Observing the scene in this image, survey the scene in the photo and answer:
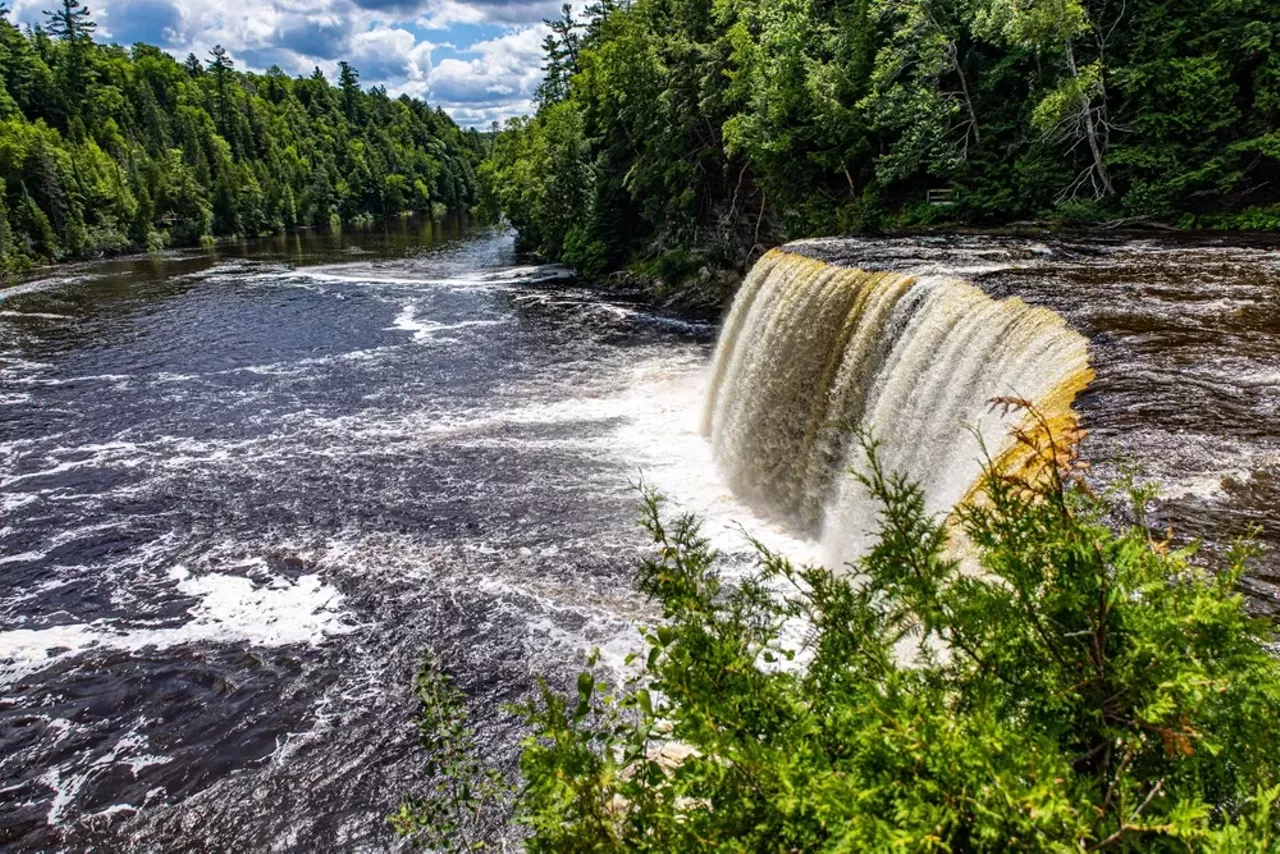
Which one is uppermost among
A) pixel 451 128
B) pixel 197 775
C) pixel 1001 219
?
pixel 451 128

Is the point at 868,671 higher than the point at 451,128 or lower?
lower

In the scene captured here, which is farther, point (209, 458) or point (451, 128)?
point (451, 128)

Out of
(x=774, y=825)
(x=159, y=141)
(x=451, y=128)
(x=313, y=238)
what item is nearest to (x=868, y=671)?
(x=774, y=825)

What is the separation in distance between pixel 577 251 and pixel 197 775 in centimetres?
3400

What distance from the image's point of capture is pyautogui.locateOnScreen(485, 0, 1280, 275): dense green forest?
1625cm

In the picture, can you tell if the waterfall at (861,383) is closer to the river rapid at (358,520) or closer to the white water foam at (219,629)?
the river rapid at (358,520)

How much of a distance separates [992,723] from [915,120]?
22265mm

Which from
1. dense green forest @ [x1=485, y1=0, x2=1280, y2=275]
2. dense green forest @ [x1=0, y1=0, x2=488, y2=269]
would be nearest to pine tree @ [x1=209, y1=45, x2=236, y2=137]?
dense green forest @ [x1=0, y1=0, x2=488, y2=269]

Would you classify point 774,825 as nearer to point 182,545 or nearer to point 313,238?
point 182,545

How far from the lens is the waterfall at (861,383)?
862cm

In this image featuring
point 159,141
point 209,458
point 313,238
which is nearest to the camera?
point 209,458

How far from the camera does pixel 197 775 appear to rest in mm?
7488

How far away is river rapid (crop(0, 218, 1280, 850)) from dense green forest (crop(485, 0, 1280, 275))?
408 cm

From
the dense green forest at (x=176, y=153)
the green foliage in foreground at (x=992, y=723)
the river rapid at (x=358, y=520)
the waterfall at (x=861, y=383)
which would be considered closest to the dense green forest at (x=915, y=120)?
the river rapid at (x=358, y=520)
